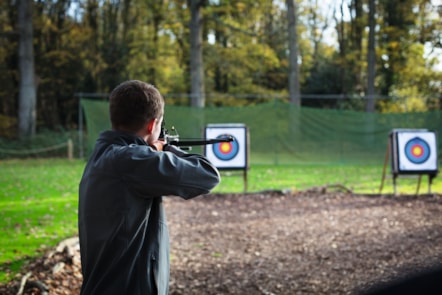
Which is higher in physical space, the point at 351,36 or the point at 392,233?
the point at 351,36

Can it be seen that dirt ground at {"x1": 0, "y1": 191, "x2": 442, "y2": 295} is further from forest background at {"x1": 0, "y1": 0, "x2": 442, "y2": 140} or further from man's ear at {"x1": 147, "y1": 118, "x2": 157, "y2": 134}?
forest background at {"x1": 0, "y1": 0, "x2": 442, "y2": 140}

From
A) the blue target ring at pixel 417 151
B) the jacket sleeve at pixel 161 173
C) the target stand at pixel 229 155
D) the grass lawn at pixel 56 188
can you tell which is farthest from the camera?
the target stand at pixel 229 155

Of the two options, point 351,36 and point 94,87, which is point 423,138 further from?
point 94,87

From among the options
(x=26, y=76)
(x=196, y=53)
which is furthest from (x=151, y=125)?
(x=26, y=76)

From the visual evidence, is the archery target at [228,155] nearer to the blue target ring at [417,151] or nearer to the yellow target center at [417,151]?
the blue target ring at [417,151]

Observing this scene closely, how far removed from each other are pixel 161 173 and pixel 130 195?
0.47ft

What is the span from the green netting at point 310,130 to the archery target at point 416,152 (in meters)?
4.54

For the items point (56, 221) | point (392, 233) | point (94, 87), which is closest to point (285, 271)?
point (392, 233)

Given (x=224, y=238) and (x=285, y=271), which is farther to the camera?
(x=224, y=238)

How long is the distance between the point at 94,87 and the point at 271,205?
58.9 feet

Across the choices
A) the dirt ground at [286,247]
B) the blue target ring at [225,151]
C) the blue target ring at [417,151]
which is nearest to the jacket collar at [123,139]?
the dirt ground at [286,247]

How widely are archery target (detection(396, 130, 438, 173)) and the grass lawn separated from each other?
443 mm

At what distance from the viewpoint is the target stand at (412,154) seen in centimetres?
915

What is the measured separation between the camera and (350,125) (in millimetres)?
14391
